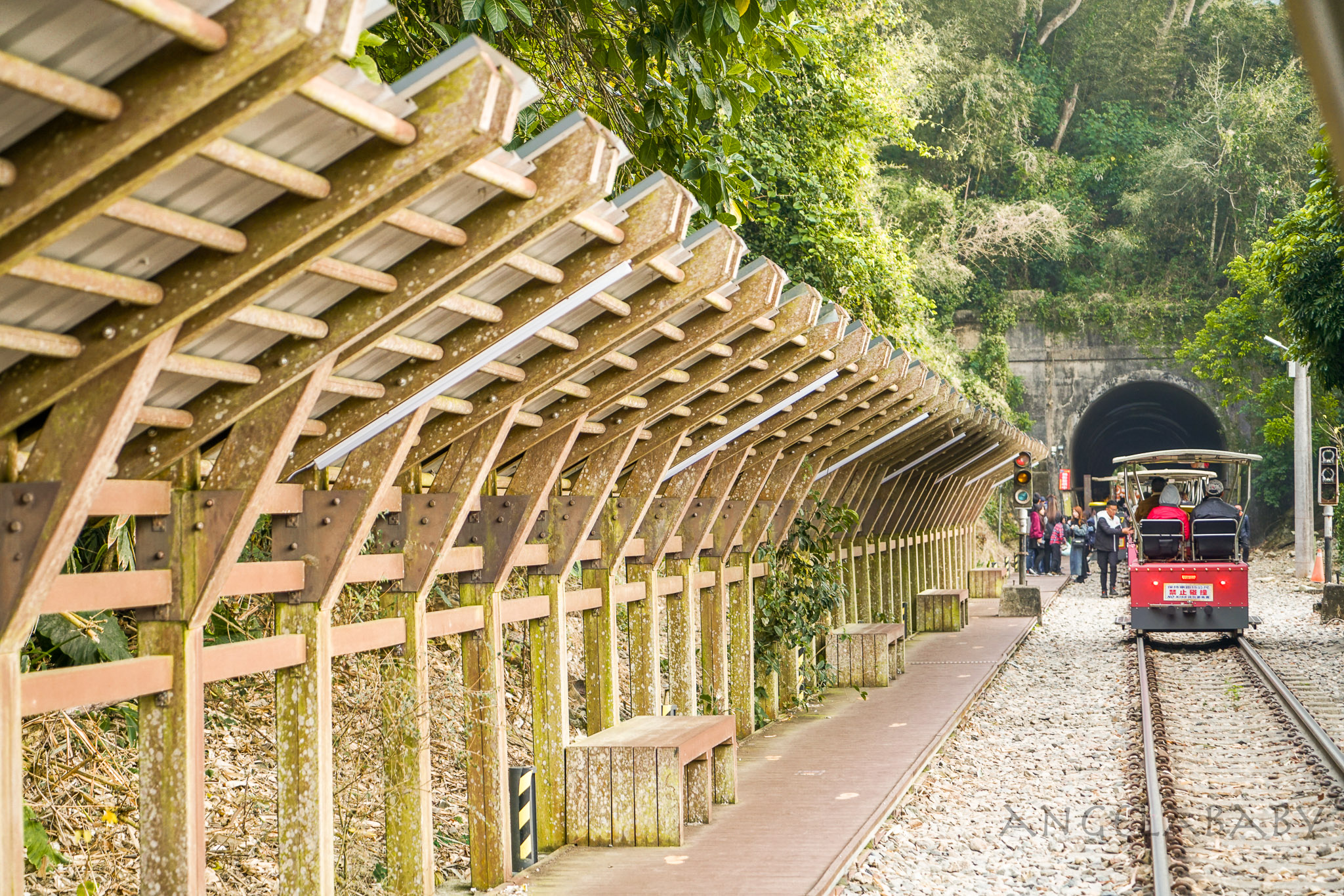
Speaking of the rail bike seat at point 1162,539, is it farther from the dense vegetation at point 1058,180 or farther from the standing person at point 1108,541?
the standing person at point 1108,541

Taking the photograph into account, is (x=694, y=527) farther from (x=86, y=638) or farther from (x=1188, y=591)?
(x=1188, y=591)

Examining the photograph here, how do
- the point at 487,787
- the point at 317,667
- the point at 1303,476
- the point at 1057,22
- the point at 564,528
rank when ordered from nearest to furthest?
the point at 317,667 < the point at 487,787 < the point at 564,528 < the point at 1303,476 < the point at 1057,22

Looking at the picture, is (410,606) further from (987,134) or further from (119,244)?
(987,134)

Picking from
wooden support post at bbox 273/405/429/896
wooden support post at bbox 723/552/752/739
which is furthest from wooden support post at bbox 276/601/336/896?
wooden support post at bbox 723/552/752/739

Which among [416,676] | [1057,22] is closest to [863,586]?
[416,676]

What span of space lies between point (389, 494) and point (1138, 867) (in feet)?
14.7

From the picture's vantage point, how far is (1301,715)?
39.5 ft

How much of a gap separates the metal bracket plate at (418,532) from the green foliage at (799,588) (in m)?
6.07

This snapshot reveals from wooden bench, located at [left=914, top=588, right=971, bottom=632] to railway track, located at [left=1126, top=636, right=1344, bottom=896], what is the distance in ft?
16.9

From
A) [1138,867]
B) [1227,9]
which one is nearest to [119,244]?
[1138,867]

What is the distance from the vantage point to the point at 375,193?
3.36m

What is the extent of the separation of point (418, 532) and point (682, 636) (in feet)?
13.3

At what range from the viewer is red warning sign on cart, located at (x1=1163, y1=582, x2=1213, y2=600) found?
59.0 ft

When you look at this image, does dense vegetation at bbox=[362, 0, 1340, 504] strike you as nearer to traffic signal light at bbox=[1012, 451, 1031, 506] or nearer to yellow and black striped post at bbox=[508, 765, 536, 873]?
traffic signal light at bbox=[1012, 451, 1031, 506]
